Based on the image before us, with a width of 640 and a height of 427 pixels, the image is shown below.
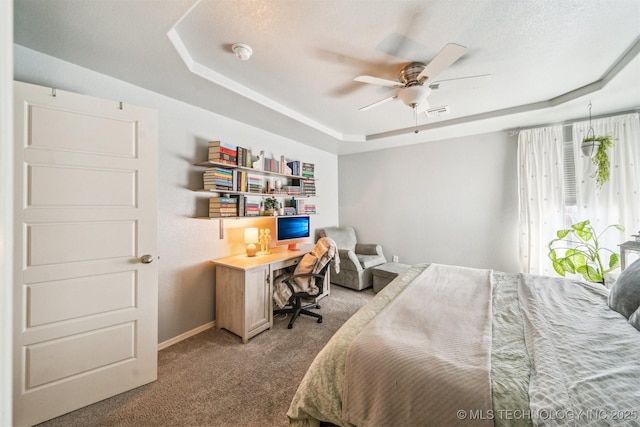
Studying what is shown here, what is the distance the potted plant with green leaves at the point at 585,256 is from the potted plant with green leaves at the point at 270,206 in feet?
12.0

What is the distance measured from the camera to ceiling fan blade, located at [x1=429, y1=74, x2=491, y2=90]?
7.21 ft

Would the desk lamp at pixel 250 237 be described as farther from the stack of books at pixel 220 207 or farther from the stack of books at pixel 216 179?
the stack of books at pixel 216 179

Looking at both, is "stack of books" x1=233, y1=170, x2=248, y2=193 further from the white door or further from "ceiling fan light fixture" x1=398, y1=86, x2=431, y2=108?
"ceiling fan light fixture" x1=398, y1=86, x2=431, y2=108

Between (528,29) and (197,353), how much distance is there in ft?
→ 12.0

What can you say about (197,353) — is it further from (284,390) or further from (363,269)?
(363,269)

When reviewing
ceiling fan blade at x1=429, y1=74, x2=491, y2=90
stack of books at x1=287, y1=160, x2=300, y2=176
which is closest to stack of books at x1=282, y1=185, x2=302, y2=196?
stack of books at x1=287, y1=160, x2=300, y2=176

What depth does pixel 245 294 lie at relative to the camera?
2.31m

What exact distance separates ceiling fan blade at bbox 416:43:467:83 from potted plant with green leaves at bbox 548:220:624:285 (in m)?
2.79

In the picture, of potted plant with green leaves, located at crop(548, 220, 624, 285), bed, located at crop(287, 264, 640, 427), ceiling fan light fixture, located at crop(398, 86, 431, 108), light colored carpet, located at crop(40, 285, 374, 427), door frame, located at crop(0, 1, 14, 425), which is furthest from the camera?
potted plant with green leaves, located at crop(548, 220, 624, 285)

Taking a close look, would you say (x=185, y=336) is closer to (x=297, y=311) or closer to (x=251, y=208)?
(x=297, y=311)

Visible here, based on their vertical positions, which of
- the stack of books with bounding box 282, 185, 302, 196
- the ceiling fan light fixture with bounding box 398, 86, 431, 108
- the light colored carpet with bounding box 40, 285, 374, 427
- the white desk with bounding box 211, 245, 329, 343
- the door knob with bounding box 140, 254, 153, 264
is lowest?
the light colored carpet with bounding box 40, 285, 374, 427

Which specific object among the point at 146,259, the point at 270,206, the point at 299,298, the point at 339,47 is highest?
the point at 339,47

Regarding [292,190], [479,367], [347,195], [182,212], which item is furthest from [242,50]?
[347,195]

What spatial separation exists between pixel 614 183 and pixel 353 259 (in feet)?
10.9
